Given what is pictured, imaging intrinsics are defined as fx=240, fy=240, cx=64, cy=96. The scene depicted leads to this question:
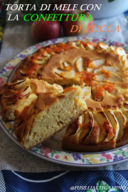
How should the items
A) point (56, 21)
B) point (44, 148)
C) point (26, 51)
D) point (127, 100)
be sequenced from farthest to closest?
point (56, 21) → point (26, 51) → point (127, 100) → point (44, 148)

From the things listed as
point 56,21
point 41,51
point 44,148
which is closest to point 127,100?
point 44,148

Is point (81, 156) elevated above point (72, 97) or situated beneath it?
situated beneath

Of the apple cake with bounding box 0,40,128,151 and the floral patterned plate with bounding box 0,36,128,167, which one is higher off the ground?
the apple cake with bounding box 0,40,128,151

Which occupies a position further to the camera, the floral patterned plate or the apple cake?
the apple cake

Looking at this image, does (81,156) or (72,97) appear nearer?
(81,156)

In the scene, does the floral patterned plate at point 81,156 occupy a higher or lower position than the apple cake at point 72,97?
lower

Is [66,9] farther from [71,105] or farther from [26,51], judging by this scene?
[71,105]

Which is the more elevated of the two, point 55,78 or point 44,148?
point 55,78

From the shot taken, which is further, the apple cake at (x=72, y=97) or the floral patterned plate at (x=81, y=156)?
the apple cake at (x=72, y=97)
